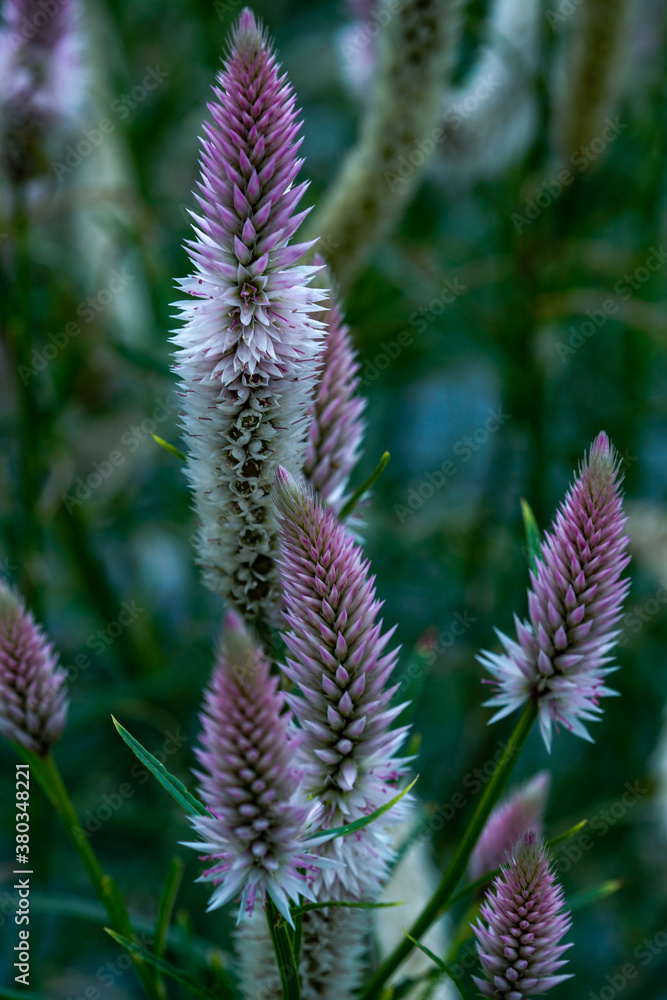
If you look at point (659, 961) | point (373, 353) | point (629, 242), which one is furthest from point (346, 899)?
point (629, 242)

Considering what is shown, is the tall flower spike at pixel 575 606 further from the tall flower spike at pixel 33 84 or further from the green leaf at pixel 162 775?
the tall flower spike at pixel 33 84

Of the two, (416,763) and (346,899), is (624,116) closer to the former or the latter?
(416,763)

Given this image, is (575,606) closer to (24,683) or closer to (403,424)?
(24,683)

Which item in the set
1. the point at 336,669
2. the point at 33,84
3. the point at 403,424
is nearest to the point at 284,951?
the point at 336,669

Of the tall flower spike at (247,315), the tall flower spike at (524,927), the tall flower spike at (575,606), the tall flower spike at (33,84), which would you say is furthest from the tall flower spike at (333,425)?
the tall flower spike at (33,84)

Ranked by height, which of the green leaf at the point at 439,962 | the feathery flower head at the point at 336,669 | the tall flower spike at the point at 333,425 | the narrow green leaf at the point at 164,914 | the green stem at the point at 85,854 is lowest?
the narrow green leaf at the point at 164,914

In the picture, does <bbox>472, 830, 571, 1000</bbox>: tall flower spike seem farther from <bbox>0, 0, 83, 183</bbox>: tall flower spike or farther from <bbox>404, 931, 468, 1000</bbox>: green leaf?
<bbox>0, 0, 83, 183</bbox>: tall flower spike
